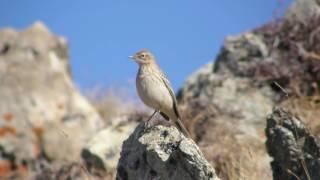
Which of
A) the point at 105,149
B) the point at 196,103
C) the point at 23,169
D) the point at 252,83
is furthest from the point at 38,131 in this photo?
the point at 252,83

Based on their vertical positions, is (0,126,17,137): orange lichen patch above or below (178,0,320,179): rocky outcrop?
above

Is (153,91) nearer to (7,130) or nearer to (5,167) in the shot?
(5,167)

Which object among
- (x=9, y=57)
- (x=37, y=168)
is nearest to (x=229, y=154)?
(x=37, y=168)

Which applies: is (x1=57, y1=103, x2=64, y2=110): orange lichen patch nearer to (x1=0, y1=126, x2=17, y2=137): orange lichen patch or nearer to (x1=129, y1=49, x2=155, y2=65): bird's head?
(x1=0, y1=126, x2=17, y2=137): orange lichen patch

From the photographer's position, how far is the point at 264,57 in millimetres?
13633

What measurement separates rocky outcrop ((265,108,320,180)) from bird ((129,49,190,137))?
169 centimetres

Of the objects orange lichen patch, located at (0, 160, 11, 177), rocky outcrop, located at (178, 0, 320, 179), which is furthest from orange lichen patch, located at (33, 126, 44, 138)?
rocky outcrop, located at (178, 0, 320, 179)

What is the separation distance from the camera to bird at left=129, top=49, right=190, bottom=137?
896 centimetres

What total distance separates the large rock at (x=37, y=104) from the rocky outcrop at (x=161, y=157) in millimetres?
7947

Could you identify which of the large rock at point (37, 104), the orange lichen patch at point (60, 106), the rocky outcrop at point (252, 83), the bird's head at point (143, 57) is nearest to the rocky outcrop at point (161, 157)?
the bird's head at point (143, 57)

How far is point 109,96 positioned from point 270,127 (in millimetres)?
12372

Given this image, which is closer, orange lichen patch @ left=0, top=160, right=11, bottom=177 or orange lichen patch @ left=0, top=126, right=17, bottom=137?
orange lichen patch @ left=0, top=160, right=11, bottom=177

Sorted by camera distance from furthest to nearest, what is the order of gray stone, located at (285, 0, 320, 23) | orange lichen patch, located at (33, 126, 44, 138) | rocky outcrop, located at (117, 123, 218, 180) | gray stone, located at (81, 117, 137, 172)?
1. orange lichen patch, located at (33, 126, 44, 138)
2. gray stone, located at (285, 0, 320, 23)
3. gray stone, located at (81, 117, 137, 172)
4. rocky outcrop, located at (117, 123, 218, 180)

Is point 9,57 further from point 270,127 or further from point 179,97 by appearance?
point 270,127
